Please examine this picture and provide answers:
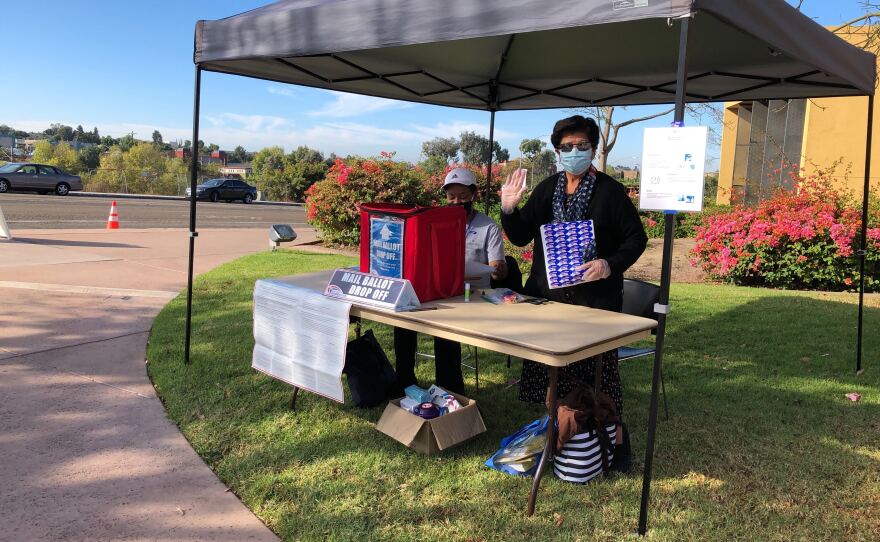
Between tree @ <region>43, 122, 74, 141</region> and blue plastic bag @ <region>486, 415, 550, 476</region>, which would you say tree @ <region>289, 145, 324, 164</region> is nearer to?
blue plastic bag @ <region>486, 415, 550, 476</region>

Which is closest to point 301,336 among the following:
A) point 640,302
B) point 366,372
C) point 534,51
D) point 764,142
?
point 366,372

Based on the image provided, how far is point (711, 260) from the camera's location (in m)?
9.90

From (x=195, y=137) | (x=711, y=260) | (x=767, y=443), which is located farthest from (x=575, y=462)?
(x=711, y=260)

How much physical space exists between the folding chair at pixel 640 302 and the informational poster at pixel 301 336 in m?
1.76

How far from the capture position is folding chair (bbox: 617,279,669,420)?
3959 mm

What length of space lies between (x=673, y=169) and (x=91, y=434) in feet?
10.9

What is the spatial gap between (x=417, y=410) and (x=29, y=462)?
1959mm

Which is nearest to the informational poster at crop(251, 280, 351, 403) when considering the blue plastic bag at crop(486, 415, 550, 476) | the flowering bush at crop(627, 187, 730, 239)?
the blue plastic bag at crop(486, 415, 550, 476)

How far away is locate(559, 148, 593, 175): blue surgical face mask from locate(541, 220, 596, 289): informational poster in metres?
0.28

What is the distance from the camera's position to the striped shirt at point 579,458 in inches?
119

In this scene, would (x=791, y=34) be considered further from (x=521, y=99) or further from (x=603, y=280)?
(x=521, y=99)

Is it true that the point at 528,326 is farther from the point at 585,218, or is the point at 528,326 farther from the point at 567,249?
the point at 585,218

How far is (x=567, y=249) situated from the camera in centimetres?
317

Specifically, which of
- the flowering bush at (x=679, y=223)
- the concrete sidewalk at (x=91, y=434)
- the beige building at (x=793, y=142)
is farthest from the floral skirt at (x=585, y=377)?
the flowering bush at (x=679, y=223)
